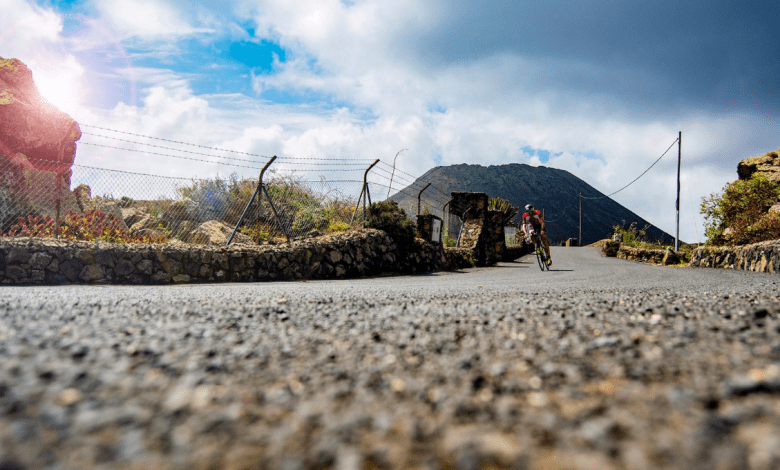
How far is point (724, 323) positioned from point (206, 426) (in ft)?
7.90

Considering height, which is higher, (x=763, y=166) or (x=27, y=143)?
(x=763, y=166)

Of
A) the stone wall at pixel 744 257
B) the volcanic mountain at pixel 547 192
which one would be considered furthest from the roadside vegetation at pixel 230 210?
the volcanic mountain at pixel 547 192

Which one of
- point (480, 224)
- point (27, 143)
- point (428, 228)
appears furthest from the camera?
point (480, 224)

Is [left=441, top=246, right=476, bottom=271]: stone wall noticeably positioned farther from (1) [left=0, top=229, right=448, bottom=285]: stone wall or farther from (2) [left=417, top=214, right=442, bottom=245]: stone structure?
(1) [left=0, top=229, right=448, bottom=285]: stone wall

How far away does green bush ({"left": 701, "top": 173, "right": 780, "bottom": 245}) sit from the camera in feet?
36.1

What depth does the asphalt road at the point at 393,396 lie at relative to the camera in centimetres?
97

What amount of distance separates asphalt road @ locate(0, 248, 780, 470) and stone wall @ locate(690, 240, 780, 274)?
30.3ft

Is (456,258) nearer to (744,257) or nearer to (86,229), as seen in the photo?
(744,257)

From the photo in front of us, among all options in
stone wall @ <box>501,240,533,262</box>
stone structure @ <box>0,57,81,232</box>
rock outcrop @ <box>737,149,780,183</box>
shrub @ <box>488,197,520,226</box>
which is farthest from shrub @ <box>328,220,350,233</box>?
Result: rock outcrop @ <box>737,149,780,183</box>

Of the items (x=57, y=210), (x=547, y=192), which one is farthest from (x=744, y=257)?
(x=547, y=192)

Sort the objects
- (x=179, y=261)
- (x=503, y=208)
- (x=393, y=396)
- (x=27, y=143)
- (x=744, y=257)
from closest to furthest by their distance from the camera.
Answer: (x=393, y=396), (x=179, y=261), (x=744, y=257), (x=27, y=143), (x=503, y=208)

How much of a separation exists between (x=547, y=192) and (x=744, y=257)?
254 ft

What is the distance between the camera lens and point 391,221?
10.8 m

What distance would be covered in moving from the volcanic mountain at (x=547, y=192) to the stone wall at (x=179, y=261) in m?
63.9
